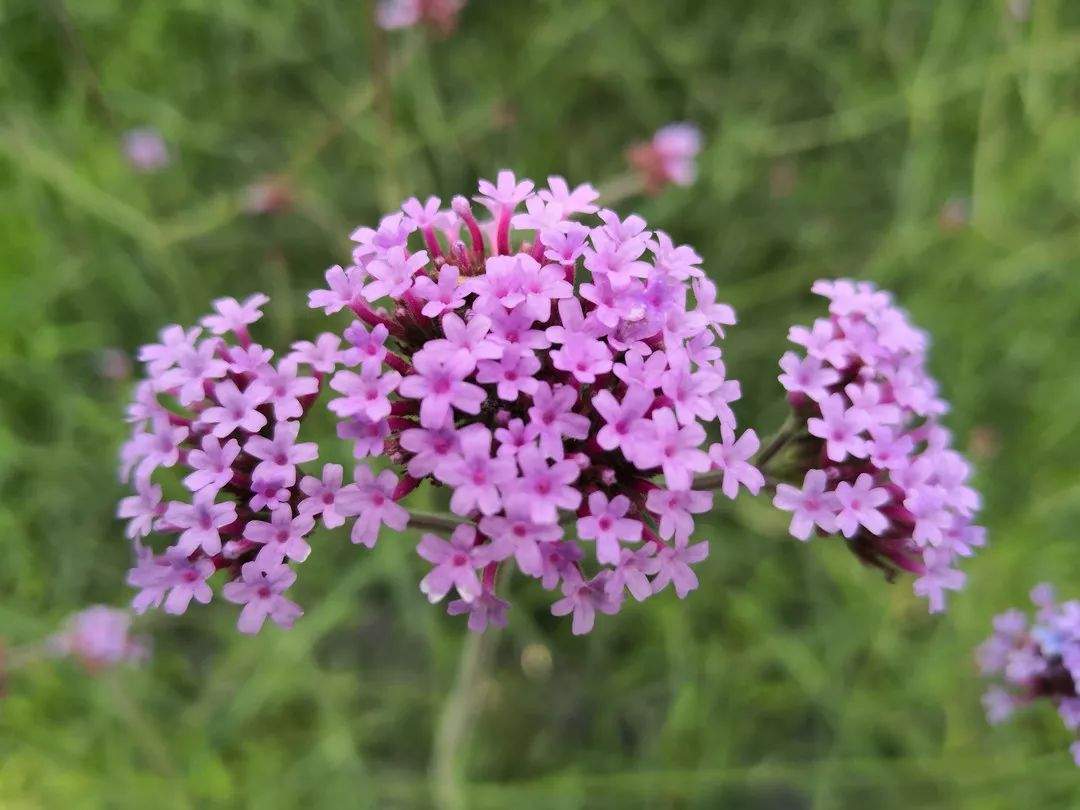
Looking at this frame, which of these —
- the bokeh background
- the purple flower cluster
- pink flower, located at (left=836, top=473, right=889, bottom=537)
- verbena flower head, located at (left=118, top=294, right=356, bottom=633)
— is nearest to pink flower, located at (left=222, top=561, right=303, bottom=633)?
verbena flower head, located at (left=118, top=294, right=356, bottom=633)

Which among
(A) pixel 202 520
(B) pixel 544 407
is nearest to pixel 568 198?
(B) pixel 544 407

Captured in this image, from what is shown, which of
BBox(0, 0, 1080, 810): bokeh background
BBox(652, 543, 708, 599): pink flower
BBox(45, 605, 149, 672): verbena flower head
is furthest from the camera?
BBox(0, 0, 1080, 810): bokeh background

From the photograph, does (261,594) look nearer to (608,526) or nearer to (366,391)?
(366,391)

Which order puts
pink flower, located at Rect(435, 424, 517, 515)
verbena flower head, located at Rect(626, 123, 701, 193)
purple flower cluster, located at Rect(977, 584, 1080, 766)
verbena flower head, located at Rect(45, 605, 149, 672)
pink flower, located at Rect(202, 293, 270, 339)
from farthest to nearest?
verbena flower head, located at Rect(626, 123, 701, 193), verbena flower head, located at Rect(45, 605, 149, 672), purple flower cluster, located at Rect(977, 584, 1080, 766), pink flower, located at Rect(202, 293, 270, 339), pink flower, located at Rect(435, 424, 517, 515)

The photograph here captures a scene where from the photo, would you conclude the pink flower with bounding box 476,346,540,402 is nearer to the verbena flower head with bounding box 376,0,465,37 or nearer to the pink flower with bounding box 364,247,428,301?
the pink flower with bounding box 364,247,428,301

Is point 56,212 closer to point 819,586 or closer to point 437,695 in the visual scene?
point 437,695

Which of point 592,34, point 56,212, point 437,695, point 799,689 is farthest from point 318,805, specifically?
point 592,34
